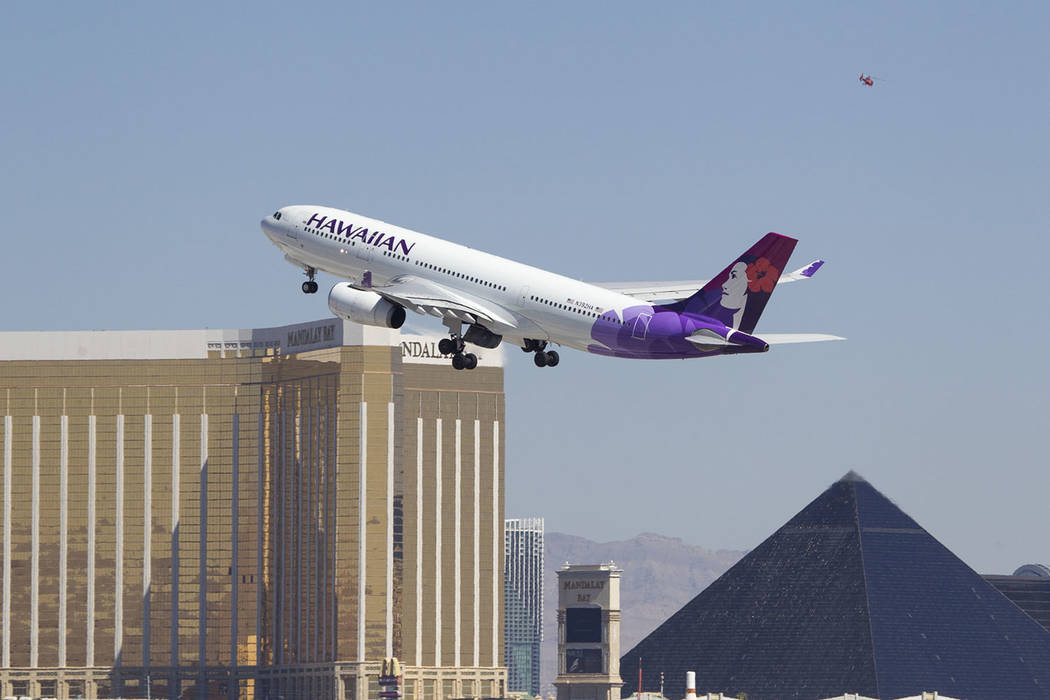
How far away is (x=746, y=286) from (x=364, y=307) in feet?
87.6

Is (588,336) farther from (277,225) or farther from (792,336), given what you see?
(277,225)

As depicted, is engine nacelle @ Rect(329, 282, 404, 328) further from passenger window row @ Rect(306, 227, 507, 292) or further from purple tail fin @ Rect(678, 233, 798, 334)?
purple tail fin @ Rect(678, 233, 798, 334)

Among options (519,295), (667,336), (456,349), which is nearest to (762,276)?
(667,336)

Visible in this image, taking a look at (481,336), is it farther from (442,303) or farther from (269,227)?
(269,227)

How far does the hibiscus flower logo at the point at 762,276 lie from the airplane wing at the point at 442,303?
16.7 m

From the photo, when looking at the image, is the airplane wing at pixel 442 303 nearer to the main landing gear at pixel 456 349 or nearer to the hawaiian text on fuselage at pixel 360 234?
the main landing gear at pixel 456 349

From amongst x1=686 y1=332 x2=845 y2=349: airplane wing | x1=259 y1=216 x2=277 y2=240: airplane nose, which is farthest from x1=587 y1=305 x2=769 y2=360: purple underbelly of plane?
x1=259 y1=216 x2=277 y2=240: airplane nose

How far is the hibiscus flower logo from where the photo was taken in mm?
134125

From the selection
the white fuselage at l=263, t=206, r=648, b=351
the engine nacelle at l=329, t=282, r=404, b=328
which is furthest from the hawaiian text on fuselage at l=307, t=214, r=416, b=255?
the engine nacelle at l=329, t=282, r=404, b=328

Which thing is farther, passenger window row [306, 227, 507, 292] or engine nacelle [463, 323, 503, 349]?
engine nacelle [463, 323, 503, 349]

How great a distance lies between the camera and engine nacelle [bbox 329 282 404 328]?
14475 centimetres

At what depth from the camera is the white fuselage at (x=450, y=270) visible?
139 meters

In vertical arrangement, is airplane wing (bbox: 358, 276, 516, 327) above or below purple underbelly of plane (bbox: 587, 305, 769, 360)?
above

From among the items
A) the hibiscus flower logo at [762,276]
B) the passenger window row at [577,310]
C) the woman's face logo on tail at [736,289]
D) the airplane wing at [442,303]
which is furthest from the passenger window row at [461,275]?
the hibiscus flower logo at [762,276]
